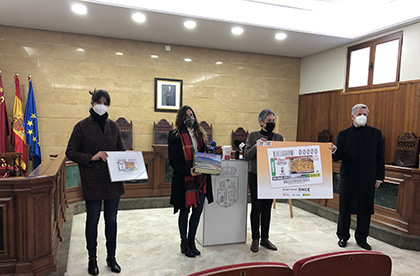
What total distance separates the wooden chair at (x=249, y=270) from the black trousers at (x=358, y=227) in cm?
273

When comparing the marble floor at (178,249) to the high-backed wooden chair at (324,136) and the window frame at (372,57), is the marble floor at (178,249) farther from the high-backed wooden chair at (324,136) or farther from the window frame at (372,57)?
the window frame at (372,57)

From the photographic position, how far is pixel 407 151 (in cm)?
422

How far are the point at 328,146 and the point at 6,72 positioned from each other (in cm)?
519

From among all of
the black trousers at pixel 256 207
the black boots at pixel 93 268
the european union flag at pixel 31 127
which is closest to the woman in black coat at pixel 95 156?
the black boots at pixel 93 268

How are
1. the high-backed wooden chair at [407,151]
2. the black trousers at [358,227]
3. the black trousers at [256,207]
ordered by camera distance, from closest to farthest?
the black trousers at [256,207] → the black trousers at [358,227] → the high-backed wooden chair at [407,151]

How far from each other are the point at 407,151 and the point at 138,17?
4409 mm

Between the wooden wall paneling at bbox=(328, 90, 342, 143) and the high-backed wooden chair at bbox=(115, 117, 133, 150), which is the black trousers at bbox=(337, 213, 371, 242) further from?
the high-backed wooden chair at bbox=(115, 117, 133, 150)

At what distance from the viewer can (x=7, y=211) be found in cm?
231

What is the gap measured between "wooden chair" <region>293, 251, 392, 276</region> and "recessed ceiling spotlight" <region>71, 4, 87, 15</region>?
4.15 metres

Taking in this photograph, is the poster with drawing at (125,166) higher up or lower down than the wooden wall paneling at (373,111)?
lower down

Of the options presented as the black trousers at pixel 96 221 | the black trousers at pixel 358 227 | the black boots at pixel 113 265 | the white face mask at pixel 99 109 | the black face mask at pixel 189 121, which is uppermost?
the white face mask at pixel 99 109

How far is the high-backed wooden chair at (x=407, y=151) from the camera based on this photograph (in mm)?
4145

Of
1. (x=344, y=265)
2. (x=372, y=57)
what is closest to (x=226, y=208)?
(x=344, y=265)

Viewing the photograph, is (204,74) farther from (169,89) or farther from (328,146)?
(328,146)
